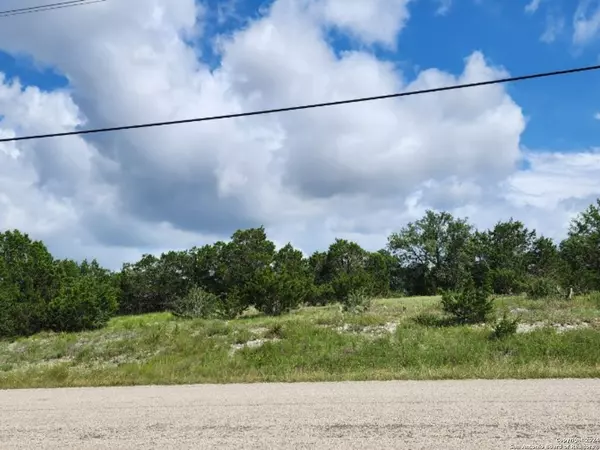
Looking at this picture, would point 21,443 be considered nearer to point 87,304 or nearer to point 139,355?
point 139,355

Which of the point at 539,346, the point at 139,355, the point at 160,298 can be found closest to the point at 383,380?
the point at 539,346

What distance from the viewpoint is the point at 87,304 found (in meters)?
40.0

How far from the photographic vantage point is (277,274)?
35438 millimetres

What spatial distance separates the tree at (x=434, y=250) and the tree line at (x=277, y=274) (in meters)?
0.19

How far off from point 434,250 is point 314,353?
291ft

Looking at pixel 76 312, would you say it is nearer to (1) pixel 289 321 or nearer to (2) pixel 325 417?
(1) pixel 289 321

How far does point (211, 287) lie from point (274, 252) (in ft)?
35.8

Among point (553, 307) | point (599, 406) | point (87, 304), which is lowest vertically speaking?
point (599, 406)

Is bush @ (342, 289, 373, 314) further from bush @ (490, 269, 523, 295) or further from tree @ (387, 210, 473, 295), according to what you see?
tree @ (387, 210, 473, 295)

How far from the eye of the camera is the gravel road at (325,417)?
6617 mm

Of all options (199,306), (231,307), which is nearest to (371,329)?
(231,307)

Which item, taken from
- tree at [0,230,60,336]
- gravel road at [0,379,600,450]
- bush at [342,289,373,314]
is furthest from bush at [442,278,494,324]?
tree at [0,230,60,336]

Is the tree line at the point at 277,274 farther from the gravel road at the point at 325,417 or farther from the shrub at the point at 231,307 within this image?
the gravel road at the point at 325,417

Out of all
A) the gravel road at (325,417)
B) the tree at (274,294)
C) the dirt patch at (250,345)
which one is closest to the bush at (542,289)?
the tree at (274,294)
